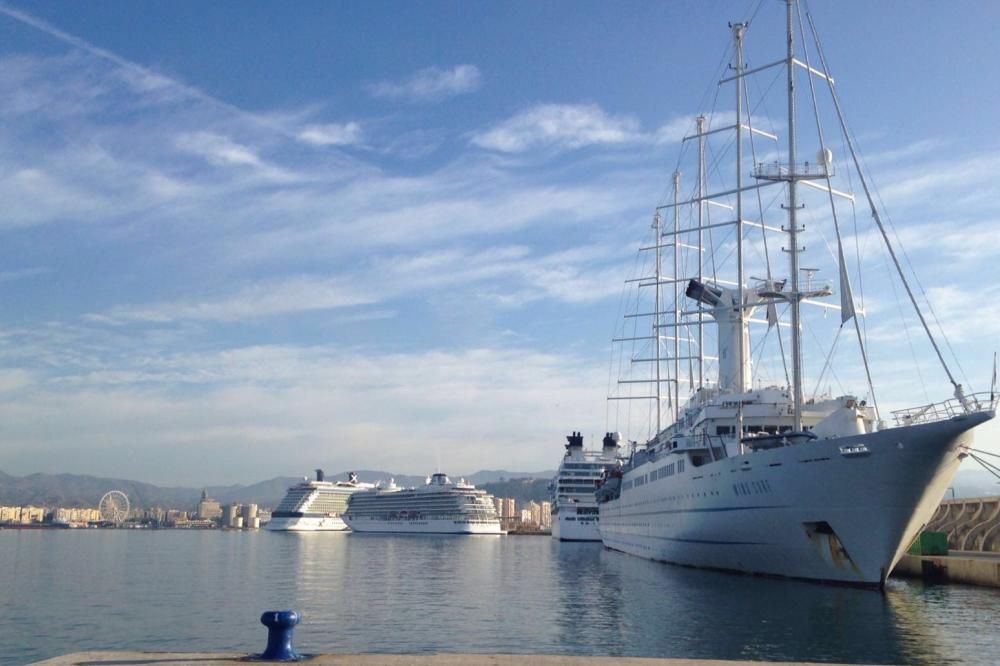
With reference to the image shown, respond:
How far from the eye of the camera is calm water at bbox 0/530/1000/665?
878 inches

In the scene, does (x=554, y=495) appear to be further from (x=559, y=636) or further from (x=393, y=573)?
(x=559, y=636)

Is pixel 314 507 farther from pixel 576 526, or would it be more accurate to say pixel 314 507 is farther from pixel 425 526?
pixel 576 526

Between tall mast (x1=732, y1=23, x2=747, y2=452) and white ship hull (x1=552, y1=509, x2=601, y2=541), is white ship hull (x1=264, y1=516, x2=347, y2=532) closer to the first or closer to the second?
white ship hull (x1=552, y1=509, x2=601, y2=541)

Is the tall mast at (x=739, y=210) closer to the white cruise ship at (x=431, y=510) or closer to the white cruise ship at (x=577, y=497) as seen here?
the white cruise ship at (x=577, y=497)

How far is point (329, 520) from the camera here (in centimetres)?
16462

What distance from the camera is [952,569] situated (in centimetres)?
3956

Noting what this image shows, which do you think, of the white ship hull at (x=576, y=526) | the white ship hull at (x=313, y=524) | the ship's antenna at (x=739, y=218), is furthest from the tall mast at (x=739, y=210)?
the white ship hull at (x=313, y=524)

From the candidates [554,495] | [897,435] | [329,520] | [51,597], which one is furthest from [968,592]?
[329,520]

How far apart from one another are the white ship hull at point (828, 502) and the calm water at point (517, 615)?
44.7 inches

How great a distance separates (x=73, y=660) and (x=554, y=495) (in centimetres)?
10391

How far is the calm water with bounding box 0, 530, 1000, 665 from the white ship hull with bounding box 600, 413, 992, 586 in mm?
1137

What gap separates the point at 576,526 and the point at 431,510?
4173 cm

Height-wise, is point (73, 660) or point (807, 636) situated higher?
point (73, 660)

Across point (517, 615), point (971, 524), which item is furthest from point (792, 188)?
point (971, 524)
